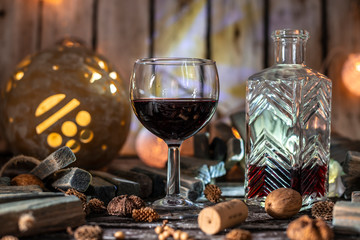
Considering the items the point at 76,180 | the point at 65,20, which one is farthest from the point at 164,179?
the point at 65,20

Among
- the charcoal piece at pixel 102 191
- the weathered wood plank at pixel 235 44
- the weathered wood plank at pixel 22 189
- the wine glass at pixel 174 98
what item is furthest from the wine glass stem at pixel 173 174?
the weathered wood plank at pixel 235 44

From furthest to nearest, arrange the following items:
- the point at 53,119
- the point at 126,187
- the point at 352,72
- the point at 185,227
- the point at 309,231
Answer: the point at 352,72
the point at 53,119
the point at 126,187
the point at 185,227
the point at 309,231

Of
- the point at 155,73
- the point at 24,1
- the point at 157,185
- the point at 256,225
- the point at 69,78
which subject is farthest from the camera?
A: the point at 24,1

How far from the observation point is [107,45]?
70.3 inches

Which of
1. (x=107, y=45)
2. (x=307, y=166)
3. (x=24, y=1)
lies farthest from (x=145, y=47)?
(x=307, y=166)

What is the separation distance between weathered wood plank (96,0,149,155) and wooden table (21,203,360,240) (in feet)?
3.28

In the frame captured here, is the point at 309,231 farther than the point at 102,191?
No

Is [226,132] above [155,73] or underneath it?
underneath

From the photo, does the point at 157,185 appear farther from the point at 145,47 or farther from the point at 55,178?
the point at 145,47

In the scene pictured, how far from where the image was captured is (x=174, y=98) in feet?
2.76

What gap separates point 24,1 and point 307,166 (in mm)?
1298

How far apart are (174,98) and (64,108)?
415mm

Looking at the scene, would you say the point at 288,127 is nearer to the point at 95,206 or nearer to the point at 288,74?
the point at 288,74

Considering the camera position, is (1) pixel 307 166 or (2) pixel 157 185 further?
(2) pixel 157 185
